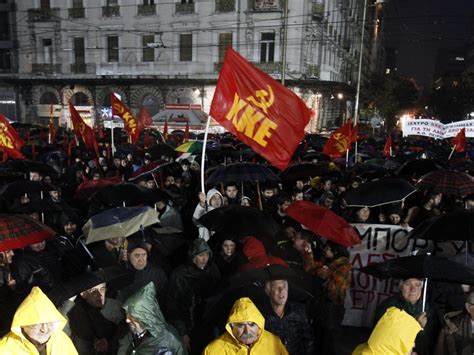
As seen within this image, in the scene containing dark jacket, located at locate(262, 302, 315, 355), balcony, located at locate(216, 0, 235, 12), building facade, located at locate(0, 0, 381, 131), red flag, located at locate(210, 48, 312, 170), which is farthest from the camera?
balcony, located at locate(216, 0, 235, 12)

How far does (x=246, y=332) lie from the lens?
112 inches

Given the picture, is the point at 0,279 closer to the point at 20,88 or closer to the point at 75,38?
the point at 75,38

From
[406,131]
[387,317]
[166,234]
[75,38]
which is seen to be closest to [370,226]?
[166,234]

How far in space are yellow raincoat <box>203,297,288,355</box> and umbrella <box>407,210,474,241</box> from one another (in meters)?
1.85

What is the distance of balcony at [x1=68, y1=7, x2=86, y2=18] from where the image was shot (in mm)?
35062

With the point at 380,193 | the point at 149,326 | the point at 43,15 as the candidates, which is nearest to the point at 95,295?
the point at 149,326

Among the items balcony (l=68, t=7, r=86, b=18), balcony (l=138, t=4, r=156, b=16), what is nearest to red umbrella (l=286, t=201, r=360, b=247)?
balcony (l=138, t=4, r=156, b=16)

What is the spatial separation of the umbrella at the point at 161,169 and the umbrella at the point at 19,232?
2.64 m

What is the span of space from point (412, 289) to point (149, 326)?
A: 6.69ft

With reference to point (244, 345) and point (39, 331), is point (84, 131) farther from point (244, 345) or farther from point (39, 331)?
point (244, 345)

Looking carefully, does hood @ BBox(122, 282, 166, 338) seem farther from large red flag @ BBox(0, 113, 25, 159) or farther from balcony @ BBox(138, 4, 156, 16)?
balcony @ BBox(138, 4, 156, 16)

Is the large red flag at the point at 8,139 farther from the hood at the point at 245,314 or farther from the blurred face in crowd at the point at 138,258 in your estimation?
the hood at the point at 245,314

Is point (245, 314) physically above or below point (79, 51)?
below

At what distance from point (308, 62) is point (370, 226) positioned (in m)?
27.9
